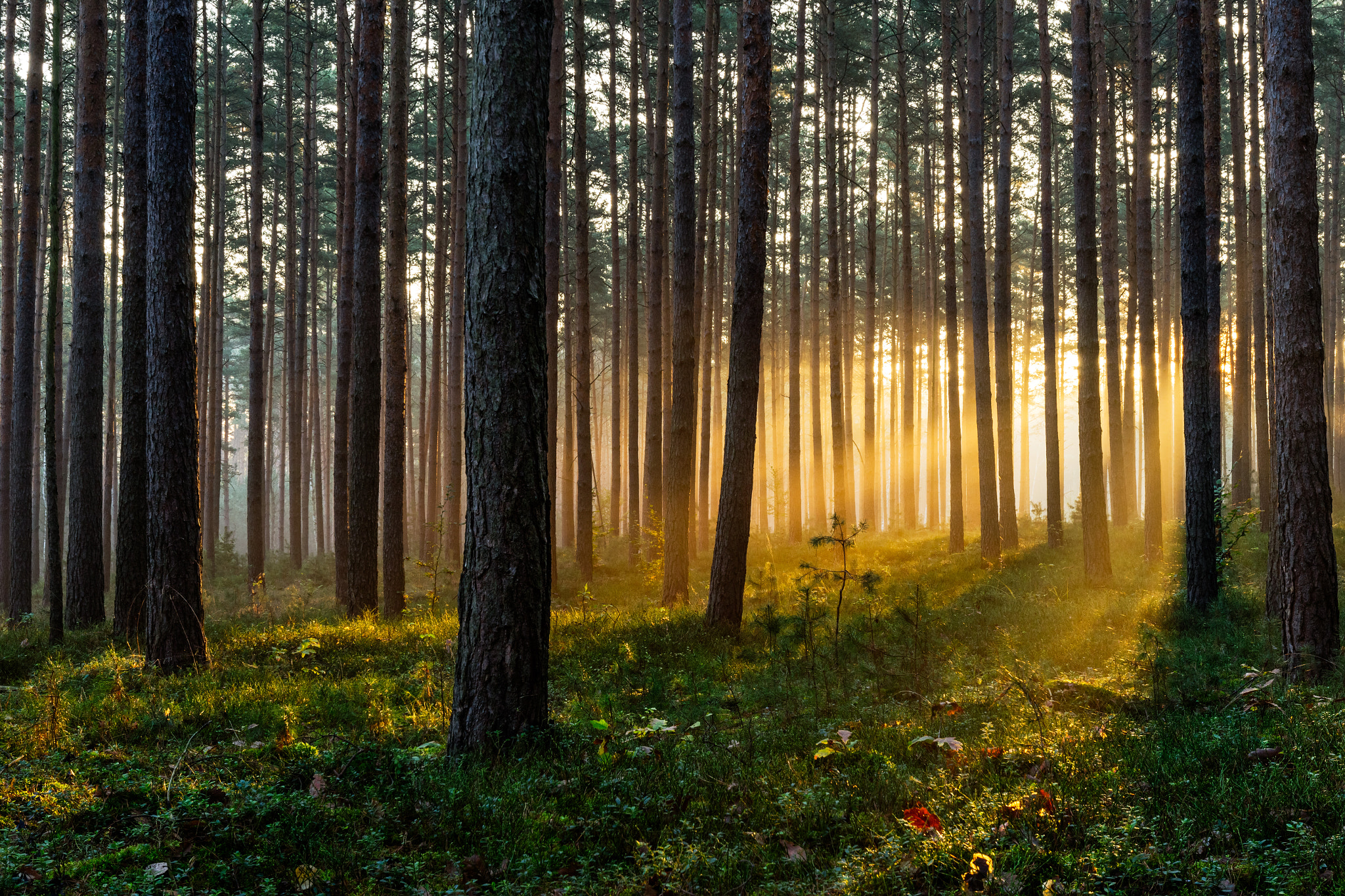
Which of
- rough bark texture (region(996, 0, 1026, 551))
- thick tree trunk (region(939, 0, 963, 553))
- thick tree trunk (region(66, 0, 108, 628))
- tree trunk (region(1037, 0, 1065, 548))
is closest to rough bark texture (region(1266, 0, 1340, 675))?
tree trunk (region(1037, 0, 1065, 548))

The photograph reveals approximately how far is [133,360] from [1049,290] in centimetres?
1355

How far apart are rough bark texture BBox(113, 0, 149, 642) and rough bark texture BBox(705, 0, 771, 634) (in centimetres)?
609

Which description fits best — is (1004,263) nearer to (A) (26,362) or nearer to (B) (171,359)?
(B) (171,359)

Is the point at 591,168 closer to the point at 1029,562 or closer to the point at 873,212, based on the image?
the point at 873,212

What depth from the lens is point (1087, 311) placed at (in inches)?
447

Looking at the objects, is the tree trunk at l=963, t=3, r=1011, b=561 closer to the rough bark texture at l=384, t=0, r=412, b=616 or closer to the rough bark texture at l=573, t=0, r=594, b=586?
the rough bark texture at l=573, t=0, r=594, b=586

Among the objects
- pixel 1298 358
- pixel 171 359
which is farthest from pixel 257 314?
pixel 1298 358

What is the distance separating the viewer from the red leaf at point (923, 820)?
11.1 ft

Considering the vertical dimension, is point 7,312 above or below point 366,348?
above

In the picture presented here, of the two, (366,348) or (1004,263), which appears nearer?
(366,348)

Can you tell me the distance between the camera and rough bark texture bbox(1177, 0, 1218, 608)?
29.4 feet

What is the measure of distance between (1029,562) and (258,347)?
15330 millimetres

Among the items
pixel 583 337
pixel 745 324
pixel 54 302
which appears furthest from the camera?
pixel 583 337

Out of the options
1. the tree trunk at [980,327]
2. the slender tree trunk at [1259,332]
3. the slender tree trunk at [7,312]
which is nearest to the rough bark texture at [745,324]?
the tree trunk at [980,327]
